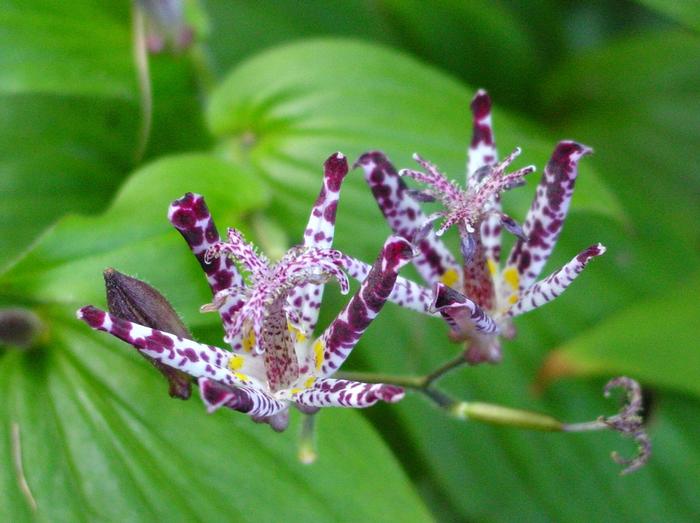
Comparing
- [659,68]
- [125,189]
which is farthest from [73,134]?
[659,68]

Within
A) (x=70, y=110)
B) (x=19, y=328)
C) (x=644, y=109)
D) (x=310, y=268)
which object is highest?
(x=70, y=110)

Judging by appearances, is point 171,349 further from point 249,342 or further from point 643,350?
point 643,350

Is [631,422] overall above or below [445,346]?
below

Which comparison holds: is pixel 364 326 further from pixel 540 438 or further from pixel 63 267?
pixel 540 438

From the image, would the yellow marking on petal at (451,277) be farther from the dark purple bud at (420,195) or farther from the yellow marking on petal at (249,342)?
the yellow marking on petal at (249,342)

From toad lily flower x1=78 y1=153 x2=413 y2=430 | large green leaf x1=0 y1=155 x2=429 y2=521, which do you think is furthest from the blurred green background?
toad lily flower x1=78 y1=153 x2=413 y2=430

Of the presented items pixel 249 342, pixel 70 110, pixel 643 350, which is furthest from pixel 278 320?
pixel 70 110
